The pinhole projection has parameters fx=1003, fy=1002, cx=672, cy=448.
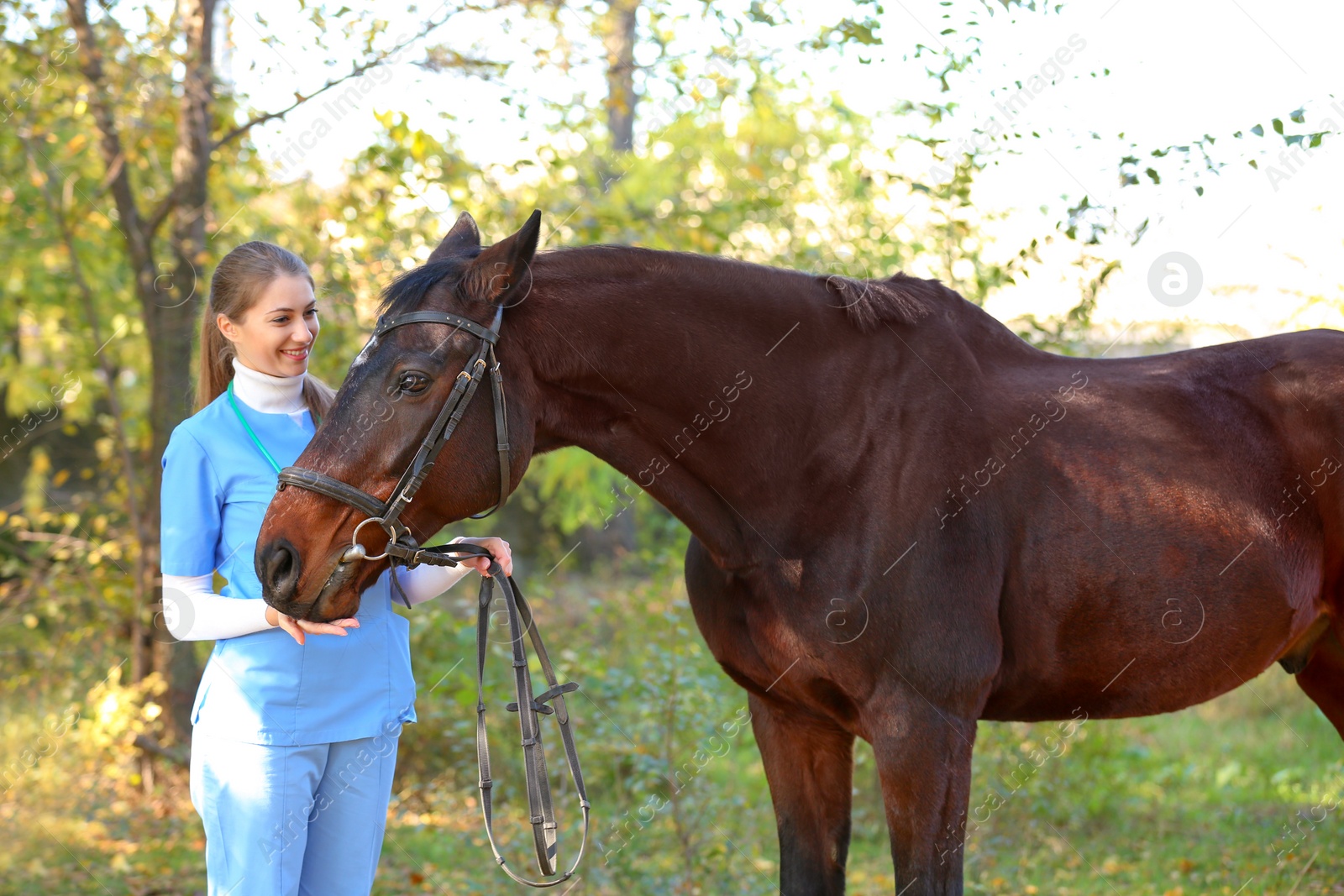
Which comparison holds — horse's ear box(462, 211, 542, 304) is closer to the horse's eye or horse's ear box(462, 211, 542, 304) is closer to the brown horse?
the brown horse

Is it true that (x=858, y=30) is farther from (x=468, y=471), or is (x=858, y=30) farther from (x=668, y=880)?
(x=668, y=880)

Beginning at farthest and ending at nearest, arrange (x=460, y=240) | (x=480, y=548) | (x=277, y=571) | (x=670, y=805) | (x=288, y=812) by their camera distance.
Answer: (x=670, y=805)
(x=460, y=240)
(x=480, y=548)
(x=288, y=812)
(x=277, y=571)

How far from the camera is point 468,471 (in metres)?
2.44

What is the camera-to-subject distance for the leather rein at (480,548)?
2.28m

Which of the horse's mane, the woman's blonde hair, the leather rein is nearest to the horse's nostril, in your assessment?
the leather rein

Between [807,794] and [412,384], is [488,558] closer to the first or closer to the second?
[412,384]

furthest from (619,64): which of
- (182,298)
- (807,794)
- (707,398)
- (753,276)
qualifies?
(807,794)

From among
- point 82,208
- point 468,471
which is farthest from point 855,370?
point 82,208

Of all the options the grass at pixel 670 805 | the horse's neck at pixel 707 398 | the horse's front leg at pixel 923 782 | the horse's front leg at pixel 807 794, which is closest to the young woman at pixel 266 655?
the horse's neck at pixel 707 398

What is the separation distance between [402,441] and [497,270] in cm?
48

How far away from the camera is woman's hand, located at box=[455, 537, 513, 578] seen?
2.62m

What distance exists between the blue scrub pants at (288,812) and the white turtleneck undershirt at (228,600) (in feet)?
0.86

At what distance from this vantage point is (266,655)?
2.37 m

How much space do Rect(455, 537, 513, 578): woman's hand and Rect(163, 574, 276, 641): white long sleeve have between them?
516 mm
